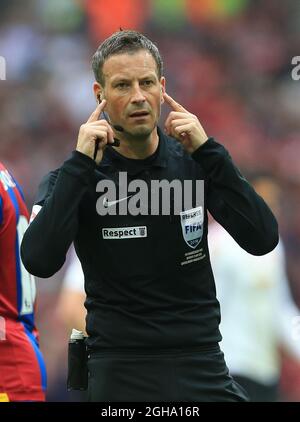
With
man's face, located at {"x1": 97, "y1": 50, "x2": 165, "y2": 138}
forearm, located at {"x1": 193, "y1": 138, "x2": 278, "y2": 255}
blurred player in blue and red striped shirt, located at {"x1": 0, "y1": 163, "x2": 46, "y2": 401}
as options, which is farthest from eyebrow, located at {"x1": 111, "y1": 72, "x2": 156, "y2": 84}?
blurred player in blue and red striped shirt, located at {"x1": 0, "y1": 163, "x2": 46, "y2": 401}

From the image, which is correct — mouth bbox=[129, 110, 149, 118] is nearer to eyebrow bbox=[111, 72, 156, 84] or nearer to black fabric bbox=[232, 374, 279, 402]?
eyebrow bbox=[111, 72, 156, 84]

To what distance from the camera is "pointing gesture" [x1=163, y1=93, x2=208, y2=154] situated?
4.06 metres

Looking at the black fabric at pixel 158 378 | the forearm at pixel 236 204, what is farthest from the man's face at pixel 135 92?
the black fabric at pixel 158 378

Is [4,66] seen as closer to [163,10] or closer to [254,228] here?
[163,10]

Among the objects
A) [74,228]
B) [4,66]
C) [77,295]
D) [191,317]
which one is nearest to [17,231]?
[74,228]

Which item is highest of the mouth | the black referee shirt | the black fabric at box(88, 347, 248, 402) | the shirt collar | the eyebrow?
the eyebrow

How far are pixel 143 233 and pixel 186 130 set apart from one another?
17.6 inches

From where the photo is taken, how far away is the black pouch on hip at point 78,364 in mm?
4102

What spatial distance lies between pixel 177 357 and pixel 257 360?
128 inches

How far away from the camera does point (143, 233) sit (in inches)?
155

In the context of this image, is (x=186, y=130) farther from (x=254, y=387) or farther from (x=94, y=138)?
(x=254, y=387)

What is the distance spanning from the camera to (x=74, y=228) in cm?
392

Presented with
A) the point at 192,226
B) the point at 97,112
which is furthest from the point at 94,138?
the point at 192,226
